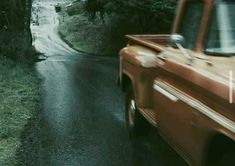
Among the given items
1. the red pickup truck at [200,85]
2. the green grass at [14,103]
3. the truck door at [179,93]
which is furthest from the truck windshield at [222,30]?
the green grass at [14,103]

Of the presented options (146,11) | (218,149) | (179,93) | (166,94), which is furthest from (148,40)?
(146,11)

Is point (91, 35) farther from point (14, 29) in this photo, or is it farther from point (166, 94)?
point (166, 94)

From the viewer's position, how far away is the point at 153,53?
7.38 m

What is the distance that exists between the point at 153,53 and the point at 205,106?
269 centimetres

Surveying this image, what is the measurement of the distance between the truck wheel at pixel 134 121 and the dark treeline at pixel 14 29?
467 inches

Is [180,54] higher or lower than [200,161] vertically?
higher

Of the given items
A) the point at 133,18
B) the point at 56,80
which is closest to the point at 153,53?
the point at 56,80

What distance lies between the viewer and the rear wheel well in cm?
457

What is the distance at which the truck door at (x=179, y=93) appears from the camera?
5191 millimetres

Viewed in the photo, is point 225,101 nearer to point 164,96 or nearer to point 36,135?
point 164,96

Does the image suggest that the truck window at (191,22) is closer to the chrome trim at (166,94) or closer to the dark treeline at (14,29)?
the chrome trim at (166,94)

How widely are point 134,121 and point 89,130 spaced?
123 centimetres

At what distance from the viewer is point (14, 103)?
1153cm

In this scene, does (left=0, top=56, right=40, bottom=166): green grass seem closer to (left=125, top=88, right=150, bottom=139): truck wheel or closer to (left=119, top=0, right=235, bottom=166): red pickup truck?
(left=125, top=88, right=150, bottom=139): truck wheel
